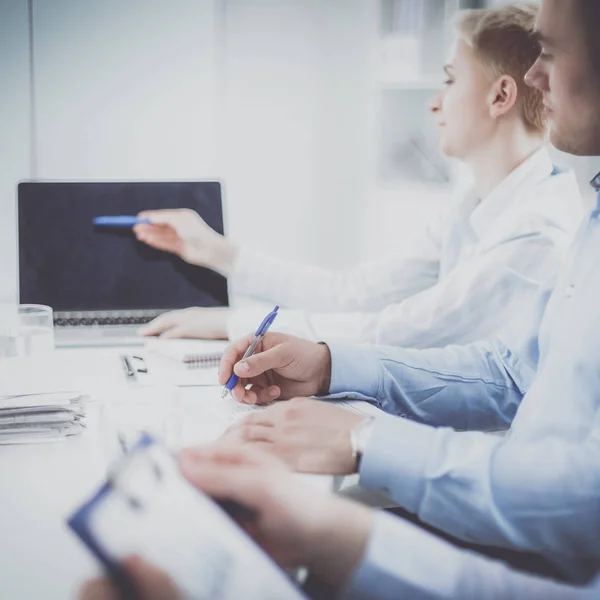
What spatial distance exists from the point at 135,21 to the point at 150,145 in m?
0.34

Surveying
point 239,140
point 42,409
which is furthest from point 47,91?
point 42,409

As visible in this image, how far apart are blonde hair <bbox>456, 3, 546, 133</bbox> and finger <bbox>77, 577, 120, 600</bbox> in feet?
4.39

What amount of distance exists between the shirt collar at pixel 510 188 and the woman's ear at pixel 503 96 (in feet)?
0.39

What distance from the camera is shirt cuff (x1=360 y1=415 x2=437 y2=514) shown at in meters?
0.69

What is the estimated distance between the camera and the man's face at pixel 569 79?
0.94m

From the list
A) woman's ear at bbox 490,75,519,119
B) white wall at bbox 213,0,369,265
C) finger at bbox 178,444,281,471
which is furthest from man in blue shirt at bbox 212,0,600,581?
white wall at bbox 213,0,369,265

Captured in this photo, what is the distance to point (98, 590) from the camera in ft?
1.52

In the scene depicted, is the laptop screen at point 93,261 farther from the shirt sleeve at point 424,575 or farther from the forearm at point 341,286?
the shirt sleeve at point 424,575

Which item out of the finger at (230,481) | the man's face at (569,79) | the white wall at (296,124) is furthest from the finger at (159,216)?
the finger at (230,481)

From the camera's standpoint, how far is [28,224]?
1410 mm

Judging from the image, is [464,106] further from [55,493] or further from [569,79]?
[55,493]

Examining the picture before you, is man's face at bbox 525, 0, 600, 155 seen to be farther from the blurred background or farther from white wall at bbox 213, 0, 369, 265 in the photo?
white wall at bbox 213, 0, 369, 265

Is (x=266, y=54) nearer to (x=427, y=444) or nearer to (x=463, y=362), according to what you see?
(x=463, y=362)

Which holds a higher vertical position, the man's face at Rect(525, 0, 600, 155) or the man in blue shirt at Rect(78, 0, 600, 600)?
the man's face at Rect(525, 0, 600, 155)
